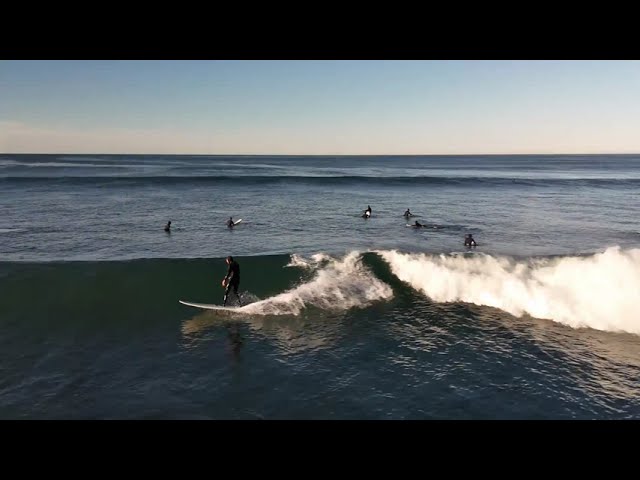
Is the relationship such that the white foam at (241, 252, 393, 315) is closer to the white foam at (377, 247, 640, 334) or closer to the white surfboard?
the white surfboard

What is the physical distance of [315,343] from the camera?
42.1 ft

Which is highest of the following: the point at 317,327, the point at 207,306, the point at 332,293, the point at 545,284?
the point at 545,284

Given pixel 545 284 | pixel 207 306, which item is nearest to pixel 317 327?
pixel 207 306

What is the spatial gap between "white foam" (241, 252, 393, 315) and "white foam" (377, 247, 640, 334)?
64.2 inches

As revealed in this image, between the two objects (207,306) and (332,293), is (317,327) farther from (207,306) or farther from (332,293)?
(207,306)

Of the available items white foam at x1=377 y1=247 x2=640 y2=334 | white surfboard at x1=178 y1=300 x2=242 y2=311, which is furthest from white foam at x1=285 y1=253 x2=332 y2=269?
white surfboard at x1=178 y1=300 x2=242 y2=311

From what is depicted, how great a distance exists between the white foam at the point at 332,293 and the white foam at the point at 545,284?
1630mm

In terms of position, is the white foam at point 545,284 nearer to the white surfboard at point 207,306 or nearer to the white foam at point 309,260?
the white foam at point 309,260

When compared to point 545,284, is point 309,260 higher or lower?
higher

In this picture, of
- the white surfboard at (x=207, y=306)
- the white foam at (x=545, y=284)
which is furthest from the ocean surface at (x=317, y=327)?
the white surfboard at (x=207, y=306)

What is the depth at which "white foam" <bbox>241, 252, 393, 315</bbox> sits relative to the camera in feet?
50.9

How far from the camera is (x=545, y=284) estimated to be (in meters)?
16.7

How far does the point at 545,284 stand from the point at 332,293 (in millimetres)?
8923
